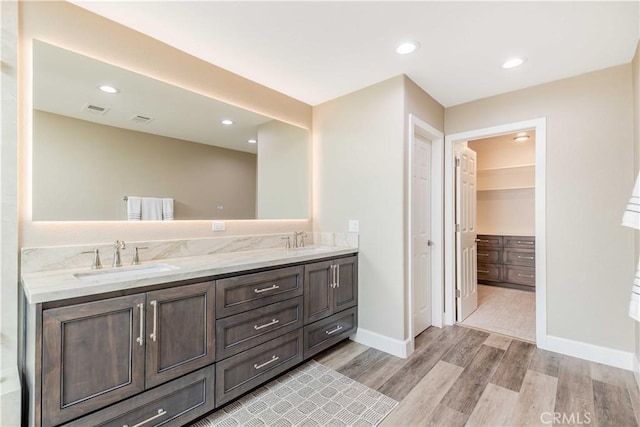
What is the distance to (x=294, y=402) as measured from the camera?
6.30 feet

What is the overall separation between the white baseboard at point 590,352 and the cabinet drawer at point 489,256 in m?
2.36

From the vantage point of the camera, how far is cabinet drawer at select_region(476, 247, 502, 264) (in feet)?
15.7

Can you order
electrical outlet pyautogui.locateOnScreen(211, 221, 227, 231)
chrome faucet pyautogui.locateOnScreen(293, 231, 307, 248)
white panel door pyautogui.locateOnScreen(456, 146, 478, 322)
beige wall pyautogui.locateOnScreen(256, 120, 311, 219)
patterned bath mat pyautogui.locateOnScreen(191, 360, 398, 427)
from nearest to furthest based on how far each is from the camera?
patterned bath mat pyautogui.locateOnScreen(191, 360, 398, 427) → electrical outlet pyautogui.locateOnScreen(211, 221, 227, 231) → beige wall pyautogui.locateOnScreen(256, 120, 311, 219) → chrome faucet pyautogui.locateOnScreen(293, 231, 307, 248) → white panel door pyautogui.locateOnScreen(456, 146, 478, 322)

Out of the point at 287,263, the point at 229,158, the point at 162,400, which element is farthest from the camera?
the point at 229,158

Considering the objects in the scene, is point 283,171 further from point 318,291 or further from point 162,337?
point 162,337

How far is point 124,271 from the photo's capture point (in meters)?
1.80

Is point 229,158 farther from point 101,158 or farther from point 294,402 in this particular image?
point 294,402

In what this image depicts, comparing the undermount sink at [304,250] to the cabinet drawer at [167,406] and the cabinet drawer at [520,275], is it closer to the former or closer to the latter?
the cabinet drawer at [167,406]

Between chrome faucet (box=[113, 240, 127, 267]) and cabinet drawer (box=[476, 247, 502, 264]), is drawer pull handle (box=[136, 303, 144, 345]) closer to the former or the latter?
chrome faucet (box=[113, 240, 127, 267])

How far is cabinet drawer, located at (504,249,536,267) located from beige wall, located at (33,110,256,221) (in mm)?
4275

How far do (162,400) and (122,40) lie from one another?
88.9 inches

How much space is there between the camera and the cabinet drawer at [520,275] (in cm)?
446

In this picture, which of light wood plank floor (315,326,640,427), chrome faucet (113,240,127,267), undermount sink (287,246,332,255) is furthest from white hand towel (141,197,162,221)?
light wood plank floor (315,326,640,427)

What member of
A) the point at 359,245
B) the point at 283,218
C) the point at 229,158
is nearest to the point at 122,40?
the point at 229,158
